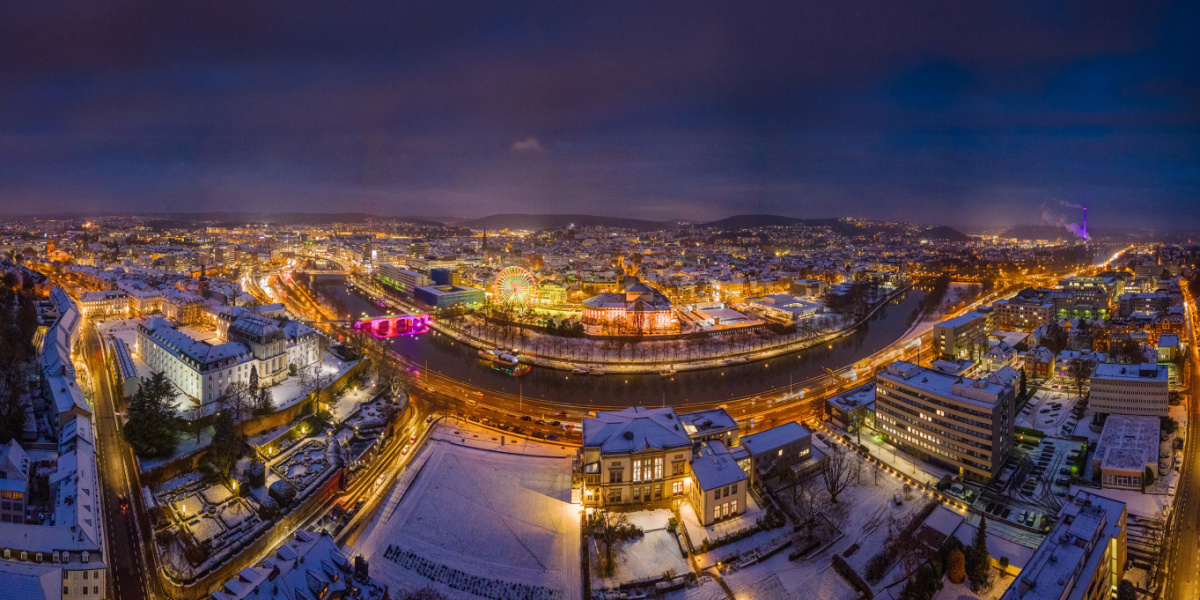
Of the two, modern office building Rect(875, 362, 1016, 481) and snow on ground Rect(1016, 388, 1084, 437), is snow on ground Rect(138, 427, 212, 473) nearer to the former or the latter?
modern office building Rect(875, 362, 1016, 481)

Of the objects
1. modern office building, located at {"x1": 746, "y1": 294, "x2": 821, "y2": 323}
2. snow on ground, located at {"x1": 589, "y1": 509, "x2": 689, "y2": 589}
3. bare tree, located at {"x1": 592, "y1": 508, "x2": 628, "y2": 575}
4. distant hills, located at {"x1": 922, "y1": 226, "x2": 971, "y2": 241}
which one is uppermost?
distant hills, located at {"x1": 922, "y1": 226, "x2": 971, "y2": 241}

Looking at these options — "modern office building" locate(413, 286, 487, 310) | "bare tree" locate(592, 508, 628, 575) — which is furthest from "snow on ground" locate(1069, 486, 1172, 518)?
"modern office building" locate(413, 286, 487, 310)

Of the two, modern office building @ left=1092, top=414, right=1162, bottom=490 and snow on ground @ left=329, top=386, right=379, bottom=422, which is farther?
snow on ground @ left=329, top=386, right=379, bottom=422

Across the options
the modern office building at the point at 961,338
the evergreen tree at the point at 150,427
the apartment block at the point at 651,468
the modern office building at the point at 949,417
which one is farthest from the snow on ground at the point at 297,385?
the modern office building at the point at 961,338

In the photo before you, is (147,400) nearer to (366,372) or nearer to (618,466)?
(366,372)

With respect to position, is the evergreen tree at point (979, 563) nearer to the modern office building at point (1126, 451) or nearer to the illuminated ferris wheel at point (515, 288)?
the modern office building at point (1126, 451)

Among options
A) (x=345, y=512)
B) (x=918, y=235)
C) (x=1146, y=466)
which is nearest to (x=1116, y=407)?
(x=1146, y=466)

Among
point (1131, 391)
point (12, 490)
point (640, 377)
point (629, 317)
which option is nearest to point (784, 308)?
point (629, 317)

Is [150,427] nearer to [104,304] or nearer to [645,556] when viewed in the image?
[645,556]
